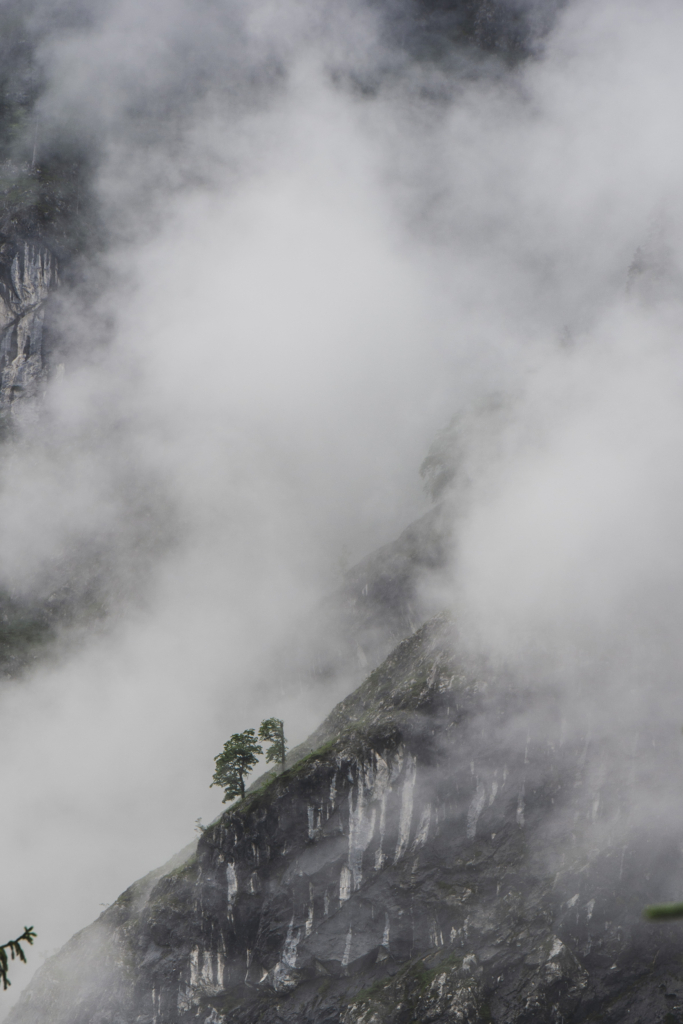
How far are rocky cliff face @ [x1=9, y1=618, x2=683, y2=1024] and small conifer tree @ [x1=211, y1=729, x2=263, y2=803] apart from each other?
4.84 m

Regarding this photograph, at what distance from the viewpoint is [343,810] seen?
5379 inches

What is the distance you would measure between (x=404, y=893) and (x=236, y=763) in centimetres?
3857

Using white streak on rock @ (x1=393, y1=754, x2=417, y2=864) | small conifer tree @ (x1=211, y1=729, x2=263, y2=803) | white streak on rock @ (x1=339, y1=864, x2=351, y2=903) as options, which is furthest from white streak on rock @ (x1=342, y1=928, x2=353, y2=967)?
small conifer tree @ (x1=211, y1=729, x2=263, y2=803)

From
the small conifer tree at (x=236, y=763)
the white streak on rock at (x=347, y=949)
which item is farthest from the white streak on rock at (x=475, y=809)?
the small conifer tree at (x=236, y=763)

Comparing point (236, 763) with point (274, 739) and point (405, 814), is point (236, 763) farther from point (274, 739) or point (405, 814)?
point (405, 814)

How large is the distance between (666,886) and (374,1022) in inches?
1918

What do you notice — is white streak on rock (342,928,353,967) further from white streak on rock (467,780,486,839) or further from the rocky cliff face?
white streak on rock (467,780,486,839)

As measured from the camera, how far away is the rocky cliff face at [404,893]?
118250 millimetres

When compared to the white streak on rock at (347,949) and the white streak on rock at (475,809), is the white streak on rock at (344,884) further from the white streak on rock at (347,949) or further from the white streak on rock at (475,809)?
the white streak on rock at (475,809)

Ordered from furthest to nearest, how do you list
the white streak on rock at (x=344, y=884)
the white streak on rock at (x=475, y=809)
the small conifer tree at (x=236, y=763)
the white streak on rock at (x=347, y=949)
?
the small conifer tree at (x=236, y=763) → the white streak on rock at (x=344, y=884) → the white streak on rock at (x=475, y=809) → the white streak on rock at (x=347, y=949)

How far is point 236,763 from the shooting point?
149m

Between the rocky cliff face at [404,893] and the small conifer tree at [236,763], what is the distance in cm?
484

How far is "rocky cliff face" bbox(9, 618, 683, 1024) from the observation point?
4656 inches

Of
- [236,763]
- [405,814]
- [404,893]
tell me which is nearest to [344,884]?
[404,893]
